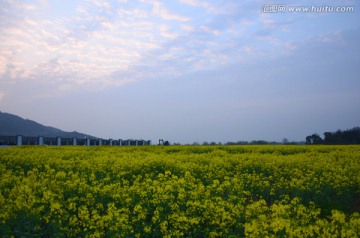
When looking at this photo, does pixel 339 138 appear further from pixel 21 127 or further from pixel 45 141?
pixel 21 127

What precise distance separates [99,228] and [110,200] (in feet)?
6.44

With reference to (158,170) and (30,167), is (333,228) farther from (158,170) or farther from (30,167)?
(30,167)

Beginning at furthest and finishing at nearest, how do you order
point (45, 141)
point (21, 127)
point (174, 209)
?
point (21, 127)
point (45, 141)
point (174, 209)

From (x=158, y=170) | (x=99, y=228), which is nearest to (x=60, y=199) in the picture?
(x=99, y=228)

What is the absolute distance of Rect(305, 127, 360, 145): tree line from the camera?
53763 mm

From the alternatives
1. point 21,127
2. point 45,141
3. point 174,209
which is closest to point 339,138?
point 45,141

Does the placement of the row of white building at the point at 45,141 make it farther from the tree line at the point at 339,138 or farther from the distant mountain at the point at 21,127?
the distant mountain at the point at 21,127

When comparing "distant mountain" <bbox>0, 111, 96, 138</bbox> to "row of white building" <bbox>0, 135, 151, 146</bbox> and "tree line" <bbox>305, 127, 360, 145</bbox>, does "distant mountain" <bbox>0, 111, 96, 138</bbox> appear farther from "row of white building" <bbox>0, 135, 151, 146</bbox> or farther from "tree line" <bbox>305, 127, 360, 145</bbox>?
"tree line" <bbox>305, 127, 360, 145</bbox>

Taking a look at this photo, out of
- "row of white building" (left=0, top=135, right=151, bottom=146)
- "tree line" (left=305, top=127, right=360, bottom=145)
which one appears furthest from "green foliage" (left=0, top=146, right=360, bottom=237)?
"tree line" (left=305, top=127, right=360, bottom=145)

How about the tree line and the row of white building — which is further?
the tree line

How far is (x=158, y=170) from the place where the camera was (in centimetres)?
1425

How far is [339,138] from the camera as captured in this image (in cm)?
5469

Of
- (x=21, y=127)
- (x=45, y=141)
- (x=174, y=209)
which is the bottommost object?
(x=174, y=209)

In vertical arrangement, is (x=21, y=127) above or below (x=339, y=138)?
above
